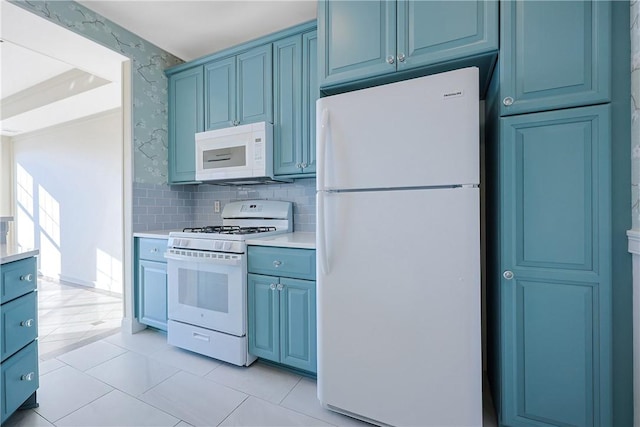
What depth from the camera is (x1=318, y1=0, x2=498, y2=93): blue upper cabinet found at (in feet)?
4.34

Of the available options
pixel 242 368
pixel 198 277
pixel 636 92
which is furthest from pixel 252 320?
pixel 636 92

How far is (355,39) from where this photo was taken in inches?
61.3

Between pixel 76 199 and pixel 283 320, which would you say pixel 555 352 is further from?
pixel 76 199

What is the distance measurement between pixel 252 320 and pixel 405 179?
52.3 inches

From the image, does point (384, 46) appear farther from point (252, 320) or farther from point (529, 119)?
point (252, 320)

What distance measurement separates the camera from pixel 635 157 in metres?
1.10

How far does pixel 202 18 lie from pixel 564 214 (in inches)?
104

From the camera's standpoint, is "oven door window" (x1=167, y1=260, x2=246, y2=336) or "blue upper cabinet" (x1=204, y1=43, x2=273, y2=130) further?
"blue upper cabinet" (x1=204, y1=43, x2=273, y2=130)

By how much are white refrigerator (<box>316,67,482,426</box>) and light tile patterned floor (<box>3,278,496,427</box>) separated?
0.27 metres

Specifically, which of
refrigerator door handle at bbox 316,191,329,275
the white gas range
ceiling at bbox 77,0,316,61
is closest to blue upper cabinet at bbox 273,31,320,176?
ceiling at bbox 77,0,316,61

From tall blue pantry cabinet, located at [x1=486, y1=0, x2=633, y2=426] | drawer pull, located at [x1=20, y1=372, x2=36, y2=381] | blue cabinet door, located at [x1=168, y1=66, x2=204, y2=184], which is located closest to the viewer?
tall blue pantry cabinet, located at [x1=486, y1=0, x2=633, y2=426]

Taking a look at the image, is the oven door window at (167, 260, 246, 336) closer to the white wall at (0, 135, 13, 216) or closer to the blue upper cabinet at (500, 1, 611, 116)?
the blue upper cabinet at (500, 1, 611, 116)

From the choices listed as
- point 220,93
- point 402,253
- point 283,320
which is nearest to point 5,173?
point 220,93

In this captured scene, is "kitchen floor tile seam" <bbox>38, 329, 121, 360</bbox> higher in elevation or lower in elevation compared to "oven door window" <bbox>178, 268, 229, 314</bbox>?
lower
